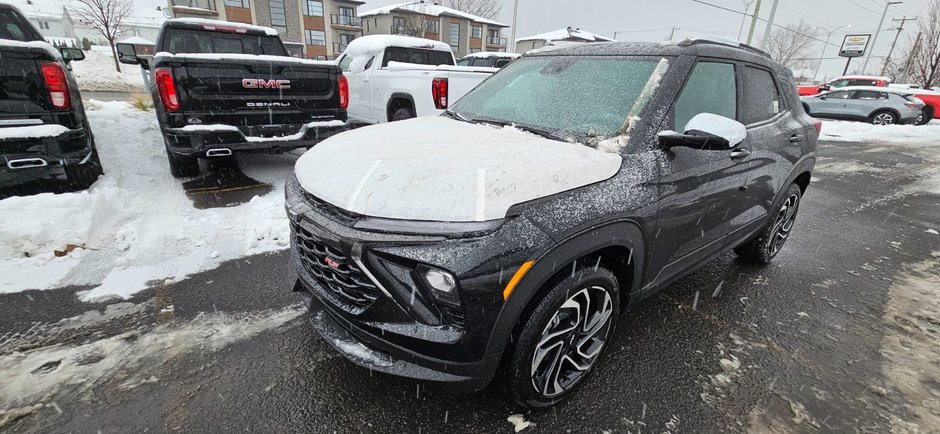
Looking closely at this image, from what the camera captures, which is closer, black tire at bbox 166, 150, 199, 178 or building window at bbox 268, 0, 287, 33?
black tire at bbox 166, 150, 199, 178

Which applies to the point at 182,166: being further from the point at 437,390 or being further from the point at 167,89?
the point at 437,390

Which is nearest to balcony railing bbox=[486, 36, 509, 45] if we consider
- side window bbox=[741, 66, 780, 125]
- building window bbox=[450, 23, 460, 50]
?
building window bbox=[450, 23, 460, 50]

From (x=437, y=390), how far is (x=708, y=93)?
2.39m

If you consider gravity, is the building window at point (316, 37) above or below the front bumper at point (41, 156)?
above

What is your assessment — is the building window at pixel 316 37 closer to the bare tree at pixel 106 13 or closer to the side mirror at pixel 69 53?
the bare tree at pixel 106 13

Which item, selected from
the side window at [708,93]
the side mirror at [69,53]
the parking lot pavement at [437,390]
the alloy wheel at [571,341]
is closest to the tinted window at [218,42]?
the side mirror at [69,53]

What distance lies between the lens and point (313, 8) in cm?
4197

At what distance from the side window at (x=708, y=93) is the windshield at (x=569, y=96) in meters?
0.25

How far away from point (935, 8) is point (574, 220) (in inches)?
1427

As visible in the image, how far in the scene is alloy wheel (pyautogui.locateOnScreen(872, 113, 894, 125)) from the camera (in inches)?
665

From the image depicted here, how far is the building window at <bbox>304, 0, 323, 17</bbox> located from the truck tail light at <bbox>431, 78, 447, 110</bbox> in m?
42.0

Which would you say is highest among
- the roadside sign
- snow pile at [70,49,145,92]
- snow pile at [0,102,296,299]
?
the roadside sign

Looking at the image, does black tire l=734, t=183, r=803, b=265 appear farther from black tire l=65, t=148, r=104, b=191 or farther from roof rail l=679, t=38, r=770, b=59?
black tire l=65, t=148, r=104, b=191

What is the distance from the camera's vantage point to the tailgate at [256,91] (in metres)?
4.53
